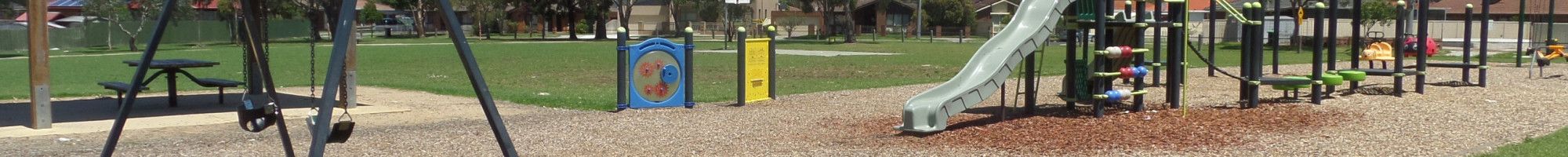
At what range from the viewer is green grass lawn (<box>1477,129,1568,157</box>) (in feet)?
28.7

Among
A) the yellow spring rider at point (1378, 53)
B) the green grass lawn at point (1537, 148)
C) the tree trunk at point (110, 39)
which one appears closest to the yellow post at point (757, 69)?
the yellow spring rider at point (1378, 53)

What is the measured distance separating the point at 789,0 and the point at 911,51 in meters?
33.3

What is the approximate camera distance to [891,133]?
1049 centimetres

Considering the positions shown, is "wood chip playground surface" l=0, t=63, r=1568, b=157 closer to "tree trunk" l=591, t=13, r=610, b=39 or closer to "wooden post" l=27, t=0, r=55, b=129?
"wooden post" l=27, t=0, r=55, b=129

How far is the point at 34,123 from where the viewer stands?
10594 millimetres

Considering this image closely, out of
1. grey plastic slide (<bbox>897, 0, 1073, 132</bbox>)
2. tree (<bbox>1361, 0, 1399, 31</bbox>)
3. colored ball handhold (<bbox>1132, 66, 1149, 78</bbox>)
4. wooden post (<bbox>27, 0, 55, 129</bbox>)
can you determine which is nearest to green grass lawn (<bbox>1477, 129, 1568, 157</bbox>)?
colored ball handhold (<bbox>1132, 66, 1149, 78</bbox>)

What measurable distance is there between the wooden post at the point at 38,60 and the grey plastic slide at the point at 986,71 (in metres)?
5.71

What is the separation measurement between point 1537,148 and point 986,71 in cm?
330

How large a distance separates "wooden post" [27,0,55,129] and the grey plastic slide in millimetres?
5711

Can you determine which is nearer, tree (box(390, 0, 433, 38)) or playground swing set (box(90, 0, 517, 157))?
playground swing set (box(90, 0, 517, 157))

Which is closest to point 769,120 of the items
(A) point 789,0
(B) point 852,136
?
(B) point 852,136

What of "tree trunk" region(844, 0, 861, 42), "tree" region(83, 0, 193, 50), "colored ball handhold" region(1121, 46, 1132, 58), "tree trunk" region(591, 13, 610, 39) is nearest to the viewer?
"colored ball handhold" region(1121, 46, 1132, 58)

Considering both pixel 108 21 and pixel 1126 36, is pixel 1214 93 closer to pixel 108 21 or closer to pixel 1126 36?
pixel 1126 36

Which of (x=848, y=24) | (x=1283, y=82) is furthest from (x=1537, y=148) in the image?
(x=848, y=24)
